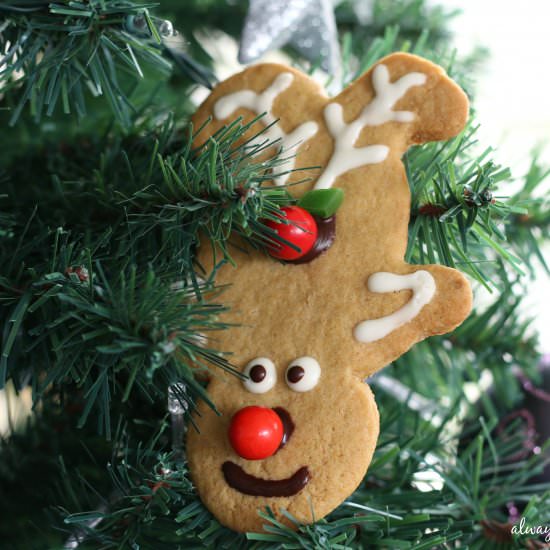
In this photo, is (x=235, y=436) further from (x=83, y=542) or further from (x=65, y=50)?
(x=65, y=50)

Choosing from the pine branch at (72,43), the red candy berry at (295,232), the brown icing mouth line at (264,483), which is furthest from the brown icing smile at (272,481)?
the pine branch at (72,43)

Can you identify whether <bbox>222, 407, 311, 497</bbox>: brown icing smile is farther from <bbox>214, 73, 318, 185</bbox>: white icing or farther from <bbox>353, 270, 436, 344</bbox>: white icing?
<bbox>214, 73, 318, 185</bbox>: white icing

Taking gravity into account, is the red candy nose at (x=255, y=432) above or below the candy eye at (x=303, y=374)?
below

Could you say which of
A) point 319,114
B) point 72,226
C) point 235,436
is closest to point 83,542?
point 235,436

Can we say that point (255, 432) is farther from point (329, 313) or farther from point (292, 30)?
point (292, 30)

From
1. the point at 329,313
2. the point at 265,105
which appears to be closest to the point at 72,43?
the point at 265,105

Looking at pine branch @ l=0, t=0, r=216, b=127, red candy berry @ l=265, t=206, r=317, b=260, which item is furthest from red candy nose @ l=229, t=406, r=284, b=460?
pine branch @ l=0, t=0, r=216, b=127

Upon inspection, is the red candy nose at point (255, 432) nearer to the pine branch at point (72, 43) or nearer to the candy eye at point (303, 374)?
the candy eye at point (303, 374)
